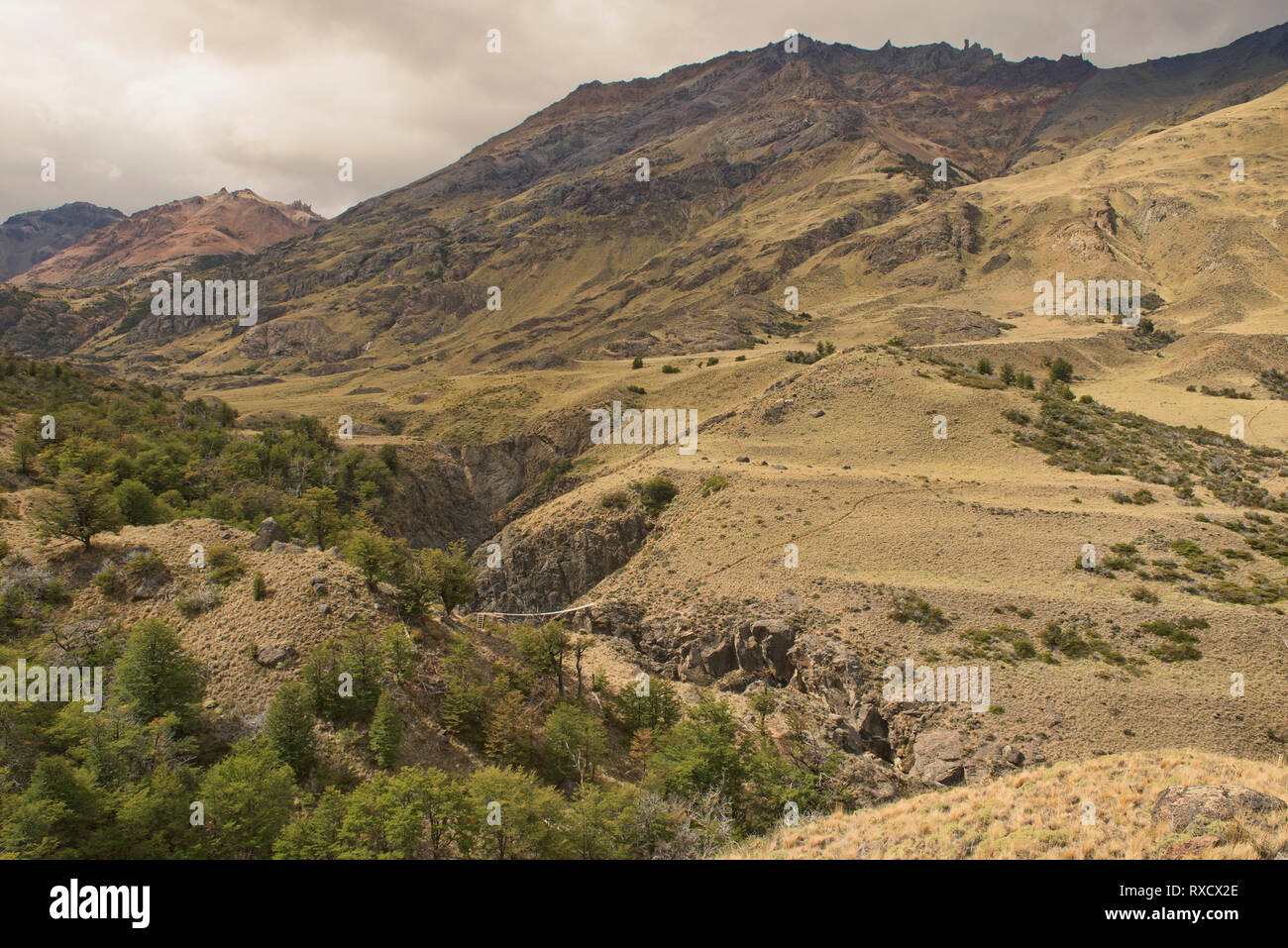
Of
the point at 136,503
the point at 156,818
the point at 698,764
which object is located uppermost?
the point at 136,503

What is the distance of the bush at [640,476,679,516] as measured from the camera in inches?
2086

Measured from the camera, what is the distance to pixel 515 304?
653 feet

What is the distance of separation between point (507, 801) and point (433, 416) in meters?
90.6

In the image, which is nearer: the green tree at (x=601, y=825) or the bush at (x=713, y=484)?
the green tree at (x=601, y=825)

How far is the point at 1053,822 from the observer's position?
53.6 feet

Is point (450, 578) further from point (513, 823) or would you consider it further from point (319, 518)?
point (513, 823)

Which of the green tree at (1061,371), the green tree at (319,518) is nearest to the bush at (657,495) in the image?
the green tree at (319,518)

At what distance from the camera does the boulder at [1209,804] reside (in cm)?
1412

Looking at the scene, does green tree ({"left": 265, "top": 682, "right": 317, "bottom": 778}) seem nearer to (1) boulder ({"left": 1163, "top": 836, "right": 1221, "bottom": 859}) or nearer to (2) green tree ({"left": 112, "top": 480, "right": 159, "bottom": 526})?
(2) green tree ({"left": 112, "top": 480, "right": 159, "bottom": 526})

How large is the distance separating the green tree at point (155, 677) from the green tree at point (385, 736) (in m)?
6.00

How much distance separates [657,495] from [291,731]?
36.4 meters

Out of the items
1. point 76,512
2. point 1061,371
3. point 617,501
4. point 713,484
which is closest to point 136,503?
point 76,512

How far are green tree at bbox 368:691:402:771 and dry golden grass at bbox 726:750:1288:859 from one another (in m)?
11.5

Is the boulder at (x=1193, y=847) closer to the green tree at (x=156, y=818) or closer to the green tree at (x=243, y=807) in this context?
the green tree at (x=243, y=807)
